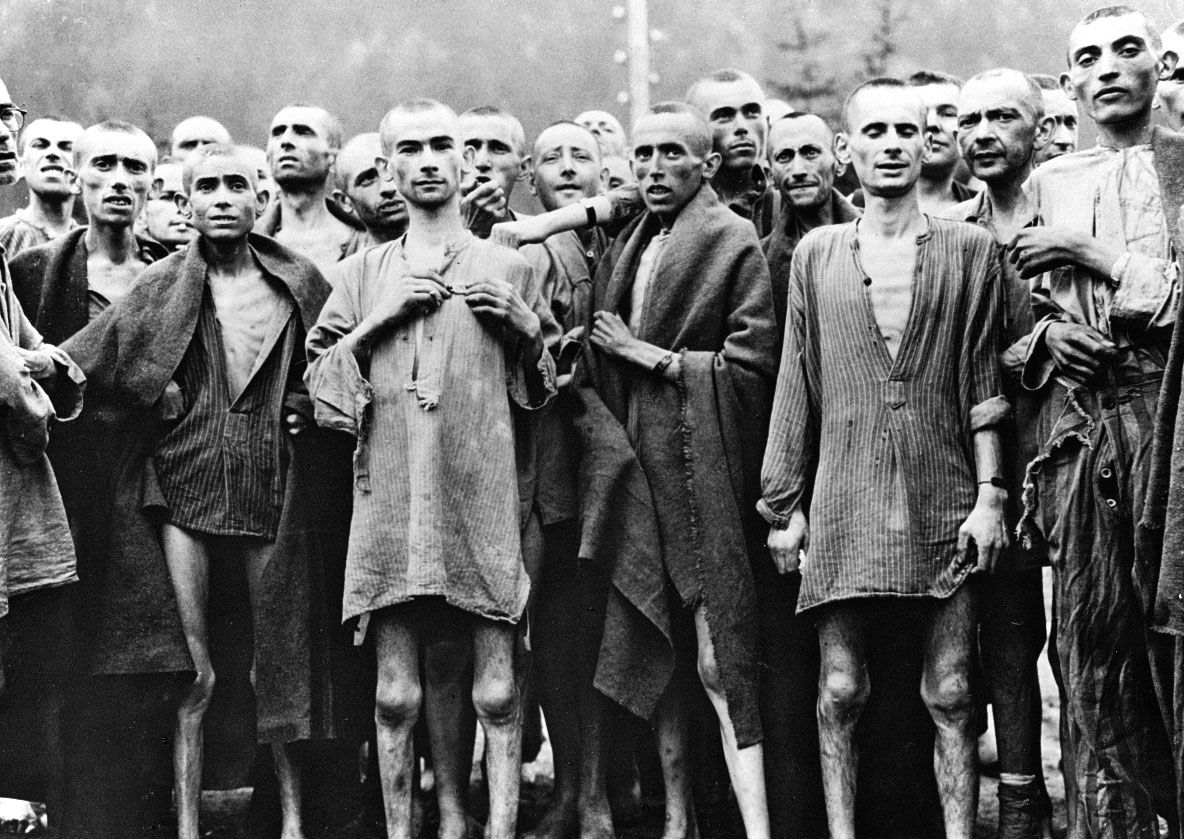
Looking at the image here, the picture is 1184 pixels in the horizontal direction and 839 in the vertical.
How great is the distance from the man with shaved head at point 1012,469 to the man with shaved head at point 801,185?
608 mm

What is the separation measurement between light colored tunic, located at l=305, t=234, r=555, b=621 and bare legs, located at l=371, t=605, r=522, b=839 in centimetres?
12

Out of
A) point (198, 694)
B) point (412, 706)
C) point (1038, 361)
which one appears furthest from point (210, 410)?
point (1038, 361)

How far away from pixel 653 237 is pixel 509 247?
55cm

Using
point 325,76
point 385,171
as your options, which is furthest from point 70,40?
point 385,171

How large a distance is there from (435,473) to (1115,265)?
2.24 m

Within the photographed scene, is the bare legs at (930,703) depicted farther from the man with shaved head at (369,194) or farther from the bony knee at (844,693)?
the man with shaved head at (369,194)

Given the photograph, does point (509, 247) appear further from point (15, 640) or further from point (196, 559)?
point (15, 640)

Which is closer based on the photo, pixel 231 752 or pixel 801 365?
pixel 801 365

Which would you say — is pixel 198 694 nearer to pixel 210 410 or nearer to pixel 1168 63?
pixel 210 410

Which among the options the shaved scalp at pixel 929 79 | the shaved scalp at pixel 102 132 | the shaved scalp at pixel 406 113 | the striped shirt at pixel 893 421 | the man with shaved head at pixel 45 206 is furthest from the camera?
the man with shaved head at pixel 45 206

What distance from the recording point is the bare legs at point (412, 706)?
5199 mm

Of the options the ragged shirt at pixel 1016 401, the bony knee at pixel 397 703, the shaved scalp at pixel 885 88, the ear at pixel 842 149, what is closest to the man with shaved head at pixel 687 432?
the ear at pixel 842 149

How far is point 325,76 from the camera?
10.2 metres

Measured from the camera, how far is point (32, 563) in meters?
5.35
